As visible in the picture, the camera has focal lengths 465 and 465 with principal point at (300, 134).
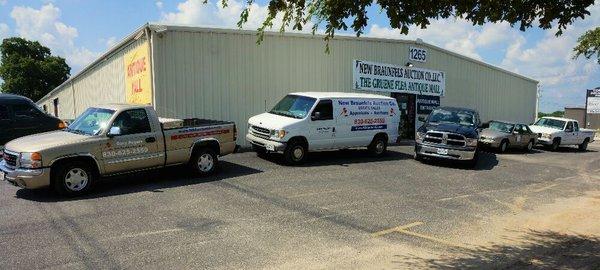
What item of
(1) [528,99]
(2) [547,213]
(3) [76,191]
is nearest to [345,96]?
(2) [547,213]

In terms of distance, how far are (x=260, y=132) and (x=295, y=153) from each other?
120 cm

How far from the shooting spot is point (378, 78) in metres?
21.8

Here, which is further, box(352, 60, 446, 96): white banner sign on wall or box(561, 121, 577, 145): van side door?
box(561, 121, 577, 145): van side door

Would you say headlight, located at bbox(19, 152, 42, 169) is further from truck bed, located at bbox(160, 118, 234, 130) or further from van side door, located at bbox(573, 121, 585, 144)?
van side door, located at bbox(573, 121, 585, 144)

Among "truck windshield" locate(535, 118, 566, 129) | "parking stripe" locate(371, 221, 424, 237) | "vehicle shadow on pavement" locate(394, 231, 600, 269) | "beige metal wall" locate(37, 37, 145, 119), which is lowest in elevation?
"vehicle shadow on pavement" locate(394, 231, 600, 269)

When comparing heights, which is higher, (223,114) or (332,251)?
(223,114)

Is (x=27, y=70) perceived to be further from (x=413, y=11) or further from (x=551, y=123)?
(x=413, y=11)

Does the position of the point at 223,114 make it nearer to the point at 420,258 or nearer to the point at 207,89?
the point at 207,89

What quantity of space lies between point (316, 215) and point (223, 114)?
30.5 feet

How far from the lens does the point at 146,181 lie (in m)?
10.6

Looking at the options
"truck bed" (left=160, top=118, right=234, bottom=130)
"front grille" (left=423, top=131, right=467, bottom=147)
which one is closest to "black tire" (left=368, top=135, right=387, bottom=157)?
"front grille" (left=423, top=131, right=467, bottom=147)

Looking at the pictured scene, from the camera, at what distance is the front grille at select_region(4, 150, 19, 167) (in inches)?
345

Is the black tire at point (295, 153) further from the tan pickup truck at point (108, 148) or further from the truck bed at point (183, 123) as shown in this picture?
the truck bed at point (183, 123)

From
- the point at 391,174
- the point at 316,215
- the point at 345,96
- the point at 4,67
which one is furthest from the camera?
the point at 4,67
